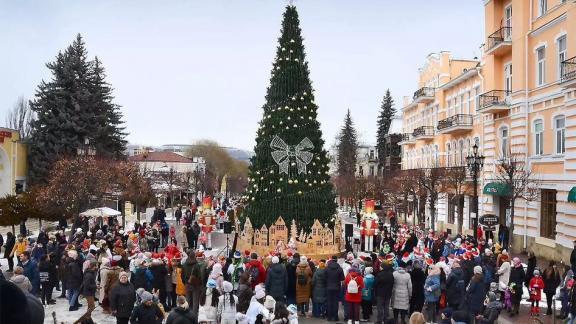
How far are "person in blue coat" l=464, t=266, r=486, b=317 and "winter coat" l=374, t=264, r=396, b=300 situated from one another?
1.71 meters

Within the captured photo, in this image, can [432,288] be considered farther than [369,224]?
No

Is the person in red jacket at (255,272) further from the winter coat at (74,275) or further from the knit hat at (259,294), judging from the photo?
the winter coat at (74,275)

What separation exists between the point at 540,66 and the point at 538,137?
3.48 meters

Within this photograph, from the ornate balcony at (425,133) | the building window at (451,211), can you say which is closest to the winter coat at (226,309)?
the building window at (451,211)

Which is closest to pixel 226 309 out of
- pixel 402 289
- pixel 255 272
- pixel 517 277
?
pixel 255 272

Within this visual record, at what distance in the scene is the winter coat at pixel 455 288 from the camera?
39.5ft

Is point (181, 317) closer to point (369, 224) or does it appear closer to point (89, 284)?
point (89, 284)

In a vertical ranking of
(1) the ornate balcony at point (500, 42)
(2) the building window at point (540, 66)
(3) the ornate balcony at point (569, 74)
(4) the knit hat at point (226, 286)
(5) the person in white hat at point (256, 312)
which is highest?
(1) the ornate balcony at point (500, 42)

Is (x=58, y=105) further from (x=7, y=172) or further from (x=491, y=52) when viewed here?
(x=491, y=52)

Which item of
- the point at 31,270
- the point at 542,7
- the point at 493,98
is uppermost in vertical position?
the point at 542,7

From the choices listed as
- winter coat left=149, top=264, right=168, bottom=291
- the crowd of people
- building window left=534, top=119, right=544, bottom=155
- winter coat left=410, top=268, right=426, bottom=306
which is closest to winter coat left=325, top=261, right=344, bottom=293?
the crowd of people

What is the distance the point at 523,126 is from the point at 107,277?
2174cm

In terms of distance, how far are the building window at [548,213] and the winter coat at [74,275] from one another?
2029cm

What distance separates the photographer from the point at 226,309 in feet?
34.3
